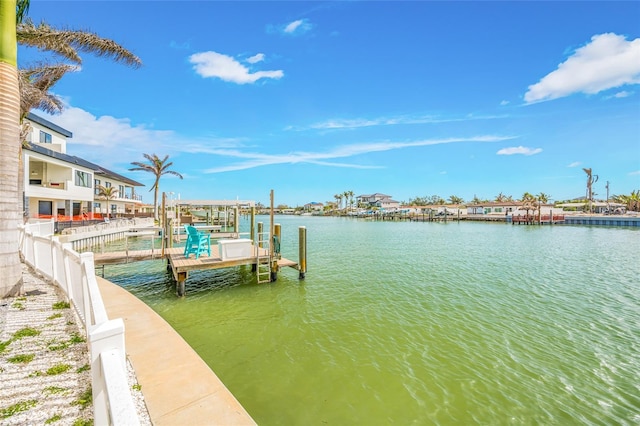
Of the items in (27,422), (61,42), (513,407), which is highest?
(61,42)

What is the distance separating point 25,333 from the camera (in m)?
5.01

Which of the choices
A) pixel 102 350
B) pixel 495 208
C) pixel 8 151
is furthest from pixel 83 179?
pixel 495 208

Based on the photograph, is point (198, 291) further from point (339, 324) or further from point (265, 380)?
point (265, 380)

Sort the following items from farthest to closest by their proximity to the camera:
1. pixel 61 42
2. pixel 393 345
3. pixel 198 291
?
pixel 198 291 → pixel 61 42 → pixel 393 345

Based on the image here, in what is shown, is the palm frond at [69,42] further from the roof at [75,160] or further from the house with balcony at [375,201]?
the house with balcony at [375,201]

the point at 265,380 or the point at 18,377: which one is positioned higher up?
the point at 18,377

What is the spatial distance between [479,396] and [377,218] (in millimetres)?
96228

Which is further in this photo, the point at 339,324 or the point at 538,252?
the point at 538,252

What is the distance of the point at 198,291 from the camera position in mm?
12125

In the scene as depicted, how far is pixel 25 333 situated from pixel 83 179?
1449 inches

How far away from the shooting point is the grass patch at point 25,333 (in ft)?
16.1

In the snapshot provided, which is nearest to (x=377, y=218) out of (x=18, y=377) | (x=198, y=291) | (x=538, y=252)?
(x=538, y=252)

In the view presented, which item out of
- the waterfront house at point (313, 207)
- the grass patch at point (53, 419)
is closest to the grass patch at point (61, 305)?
the grass patch at point (53, 419)

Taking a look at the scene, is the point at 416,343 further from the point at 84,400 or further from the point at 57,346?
the point at 57,346
